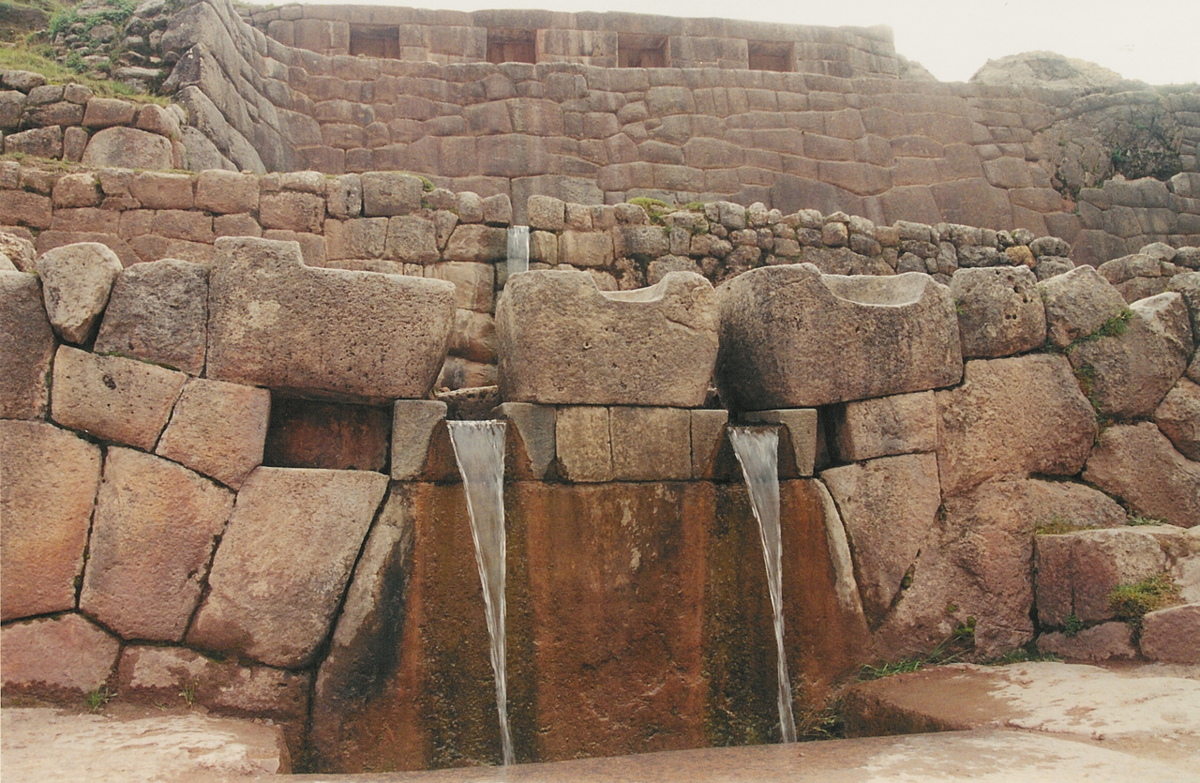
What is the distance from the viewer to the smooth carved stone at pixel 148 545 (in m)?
3.31

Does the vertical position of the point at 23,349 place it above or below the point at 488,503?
above

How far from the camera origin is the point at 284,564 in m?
3.50

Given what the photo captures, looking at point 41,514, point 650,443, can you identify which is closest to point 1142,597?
point 650,443

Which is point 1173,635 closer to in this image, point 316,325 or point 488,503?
point 488,503

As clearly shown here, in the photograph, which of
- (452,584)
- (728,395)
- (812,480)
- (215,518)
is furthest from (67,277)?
(812,480)

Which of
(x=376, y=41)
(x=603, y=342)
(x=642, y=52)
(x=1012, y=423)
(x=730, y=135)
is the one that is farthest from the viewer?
(x=642, y=52)

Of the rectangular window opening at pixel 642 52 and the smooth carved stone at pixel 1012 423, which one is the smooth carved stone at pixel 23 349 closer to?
the smooth carved stone at pixel 1012 423

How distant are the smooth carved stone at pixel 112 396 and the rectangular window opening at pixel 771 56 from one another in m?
11.8

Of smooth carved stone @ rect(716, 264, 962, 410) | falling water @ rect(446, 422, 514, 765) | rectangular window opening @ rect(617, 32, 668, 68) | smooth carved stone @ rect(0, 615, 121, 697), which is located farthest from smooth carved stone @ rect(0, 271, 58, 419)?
rectangular window opening @ rect(617, 32, 668, 68)

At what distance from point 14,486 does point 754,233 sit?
21.1 feet

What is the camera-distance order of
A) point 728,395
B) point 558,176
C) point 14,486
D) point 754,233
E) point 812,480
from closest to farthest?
point 14,486 → point 812,480 → point 728,395 → point 754,233 → point 558,176

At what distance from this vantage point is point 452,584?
3697 mm

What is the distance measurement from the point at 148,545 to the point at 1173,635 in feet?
13.5

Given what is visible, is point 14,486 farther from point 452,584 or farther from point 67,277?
point 452,584
